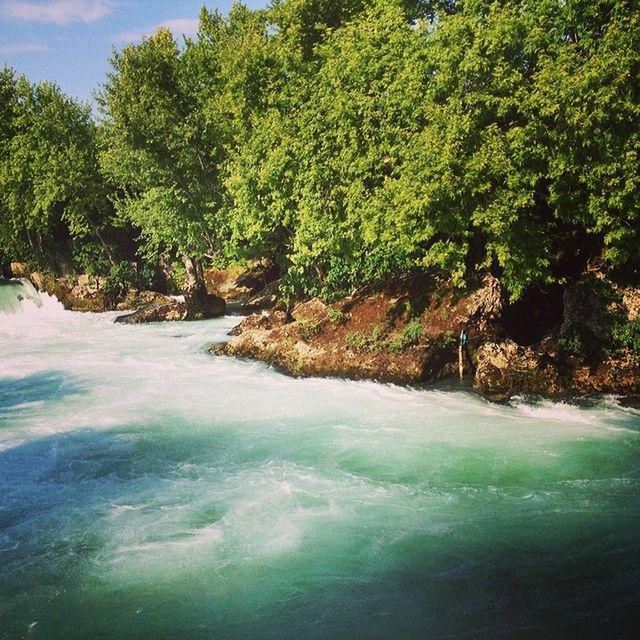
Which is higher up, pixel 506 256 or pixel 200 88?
pixel 200 88

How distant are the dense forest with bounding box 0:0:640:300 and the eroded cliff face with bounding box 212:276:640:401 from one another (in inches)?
48.4

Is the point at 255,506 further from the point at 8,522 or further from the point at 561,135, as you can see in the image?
the point at 561,135

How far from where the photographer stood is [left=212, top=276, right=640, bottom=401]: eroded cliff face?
15.4 m

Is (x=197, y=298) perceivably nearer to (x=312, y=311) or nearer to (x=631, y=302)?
(x=312, y=311)

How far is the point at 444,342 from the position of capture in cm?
1752

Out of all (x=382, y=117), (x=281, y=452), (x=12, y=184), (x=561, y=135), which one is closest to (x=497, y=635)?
(x=281, y=452)

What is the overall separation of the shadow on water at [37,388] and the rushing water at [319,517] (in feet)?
2.51

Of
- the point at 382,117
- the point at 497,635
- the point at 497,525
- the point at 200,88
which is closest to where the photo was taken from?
the point at 497,635

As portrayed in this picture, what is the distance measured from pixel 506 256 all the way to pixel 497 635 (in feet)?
32.5

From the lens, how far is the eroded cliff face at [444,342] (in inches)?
607

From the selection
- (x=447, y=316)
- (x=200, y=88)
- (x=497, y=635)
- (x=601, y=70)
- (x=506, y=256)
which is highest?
(x=200, y=88)

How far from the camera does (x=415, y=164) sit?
14859mm

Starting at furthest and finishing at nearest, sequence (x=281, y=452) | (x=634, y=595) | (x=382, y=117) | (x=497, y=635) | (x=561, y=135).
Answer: (x=382, y=117), (x=561, y=135), (x=281, y=452), (x=634, y=595), (x=497, y=635)

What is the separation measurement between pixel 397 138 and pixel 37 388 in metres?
15.0
